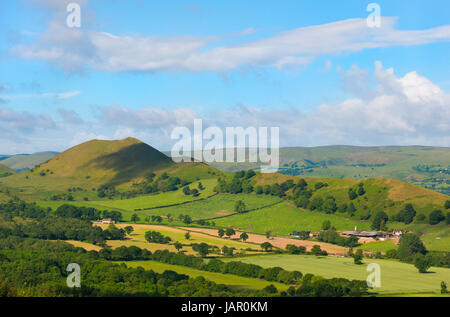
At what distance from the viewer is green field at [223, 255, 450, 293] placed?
100 meters

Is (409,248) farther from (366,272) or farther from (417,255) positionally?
(366,272)

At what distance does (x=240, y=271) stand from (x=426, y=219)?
95.5 m

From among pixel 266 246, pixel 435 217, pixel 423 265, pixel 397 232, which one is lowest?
pixel 266 246

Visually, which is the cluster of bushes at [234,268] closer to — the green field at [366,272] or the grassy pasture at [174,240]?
the green field at [366,272]

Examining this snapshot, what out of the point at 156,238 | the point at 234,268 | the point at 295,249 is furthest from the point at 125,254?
the point at 295,249

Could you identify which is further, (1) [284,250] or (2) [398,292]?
(1) [284,250]

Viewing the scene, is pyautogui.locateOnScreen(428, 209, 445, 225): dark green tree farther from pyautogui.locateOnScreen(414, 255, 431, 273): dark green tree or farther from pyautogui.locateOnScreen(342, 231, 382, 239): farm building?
pyautogui.locateOnScreen(414, 255, 431, 273): dark green tree

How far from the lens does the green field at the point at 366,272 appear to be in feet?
329

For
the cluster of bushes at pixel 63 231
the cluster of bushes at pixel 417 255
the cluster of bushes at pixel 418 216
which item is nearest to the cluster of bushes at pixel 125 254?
the cluster of bushes at pixel 63 231

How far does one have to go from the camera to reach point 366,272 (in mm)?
115125

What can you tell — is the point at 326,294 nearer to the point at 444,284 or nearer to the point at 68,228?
the point at 444,284
